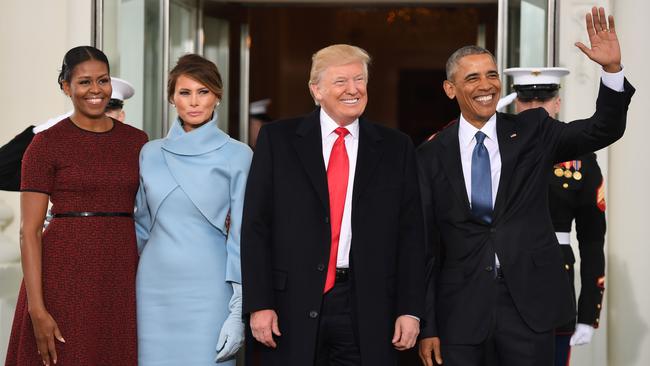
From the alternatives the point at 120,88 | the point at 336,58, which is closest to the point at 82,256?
the point at 336,58

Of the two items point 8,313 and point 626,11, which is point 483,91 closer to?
point 626,11

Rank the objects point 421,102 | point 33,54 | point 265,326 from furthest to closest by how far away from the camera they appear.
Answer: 1. point 421,102
2. point 33,54
3. point 265,326

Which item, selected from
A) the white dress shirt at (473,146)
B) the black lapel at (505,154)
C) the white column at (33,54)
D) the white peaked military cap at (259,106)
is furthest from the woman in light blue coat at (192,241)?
the white peaked military cap at (259,106)

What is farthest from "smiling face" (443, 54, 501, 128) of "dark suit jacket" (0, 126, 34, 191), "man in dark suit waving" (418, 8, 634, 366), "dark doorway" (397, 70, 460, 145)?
"dark doorway" (397, 70, 460, 145)

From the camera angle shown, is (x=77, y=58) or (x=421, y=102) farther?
(x=421, y=102)

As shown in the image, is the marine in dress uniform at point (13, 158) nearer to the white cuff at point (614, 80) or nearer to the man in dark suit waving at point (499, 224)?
the man in dark suit waving at point (499, 224)

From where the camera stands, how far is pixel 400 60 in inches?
599

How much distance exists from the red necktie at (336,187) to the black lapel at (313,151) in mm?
39

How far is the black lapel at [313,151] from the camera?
340 centimetres

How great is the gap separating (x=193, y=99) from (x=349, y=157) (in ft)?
1.81

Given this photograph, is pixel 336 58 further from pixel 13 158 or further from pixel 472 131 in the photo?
pixel 13 158

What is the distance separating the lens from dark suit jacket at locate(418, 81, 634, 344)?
11.3ft

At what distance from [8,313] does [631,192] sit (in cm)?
354

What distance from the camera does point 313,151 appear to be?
11.3ft
